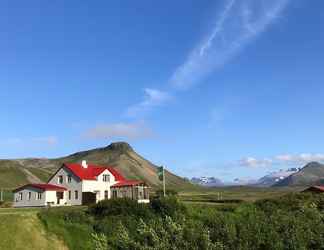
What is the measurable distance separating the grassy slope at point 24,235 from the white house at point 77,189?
33.8 meters

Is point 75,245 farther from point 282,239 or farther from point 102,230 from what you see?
point 282,239

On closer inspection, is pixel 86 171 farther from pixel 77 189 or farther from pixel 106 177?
pixel 77 189

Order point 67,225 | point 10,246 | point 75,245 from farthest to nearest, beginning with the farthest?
point 67,225 → point 75,245 → point 10,246

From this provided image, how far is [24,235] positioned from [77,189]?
3936 cm

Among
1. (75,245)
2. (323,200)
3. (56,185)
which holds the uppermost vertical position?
(56,185)

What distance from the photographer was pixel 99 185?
89562 millimetres

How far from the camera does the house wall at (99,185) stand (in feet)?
284

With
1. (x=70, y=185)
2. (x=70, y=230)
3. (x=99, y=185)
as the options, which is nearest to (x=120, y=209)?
(x=70, y=230)

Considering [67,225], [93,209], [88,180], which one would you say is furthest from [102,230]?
[88,180]

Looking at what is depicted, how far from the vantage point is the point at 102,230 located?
51.8m

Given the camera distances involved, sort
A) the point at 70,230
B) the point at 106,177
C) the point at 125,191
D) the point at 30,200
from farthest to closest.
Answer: the point at 106,177, the point at 125,191, the point at 30,200, the point at 70,230

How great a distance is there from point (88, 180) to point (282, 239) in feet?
214

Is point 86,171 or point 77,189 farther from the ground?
point 86,171

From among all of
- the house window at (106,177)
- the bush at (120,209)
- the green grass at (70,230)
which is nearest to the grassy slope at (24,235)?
the green grass at (70,230)
